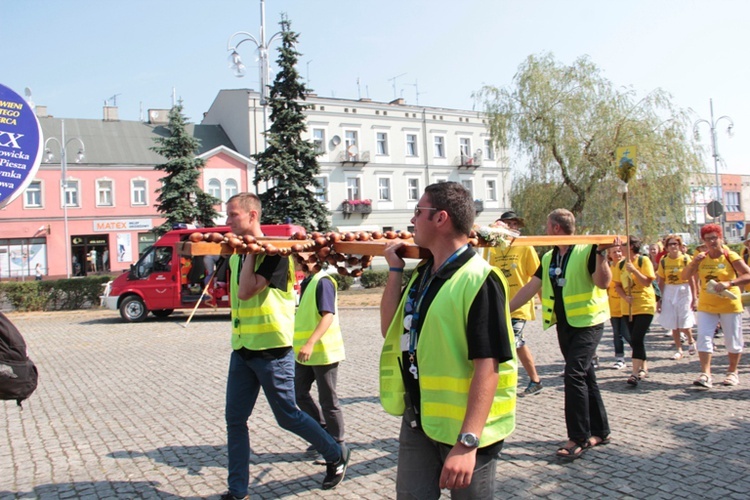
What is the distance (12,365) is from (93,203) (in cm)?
4206

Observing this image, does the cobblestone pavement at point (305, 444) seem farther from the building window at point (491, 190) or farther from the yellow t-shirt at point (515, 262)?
the building window at point (491, 190)

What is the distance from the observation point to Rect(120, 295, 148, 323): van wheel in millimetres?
18469

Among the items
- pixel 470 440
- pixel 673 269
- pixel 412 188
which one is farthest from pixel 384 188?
pixel 470 440

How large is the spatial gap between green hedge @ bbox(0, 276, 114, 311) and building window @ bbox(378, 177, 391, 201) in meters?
28.3

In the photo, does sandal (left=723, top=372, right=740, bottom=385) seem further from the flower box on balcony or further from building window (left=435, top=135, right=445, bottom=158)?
building window (left=435, top=135, right=445, bottom=158)

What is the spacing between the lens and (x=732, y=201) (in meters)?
65.2

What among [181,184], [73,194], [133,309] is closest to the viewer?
[133,309]

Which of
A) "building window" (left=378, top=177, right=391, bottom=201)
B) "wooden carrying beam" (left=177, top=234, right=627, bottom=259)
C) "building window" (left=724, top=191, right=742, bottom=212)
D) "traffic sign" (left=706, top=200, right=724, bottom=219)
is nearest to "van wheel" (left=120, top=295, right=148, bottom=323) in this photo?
"wooden carrying beam" (left=177, top=234, right=627, bottom=259)

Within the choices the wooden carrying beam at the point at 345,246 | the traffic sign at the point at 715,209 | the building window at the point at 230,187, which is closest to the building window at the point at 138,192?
the building window at the point at 230,187

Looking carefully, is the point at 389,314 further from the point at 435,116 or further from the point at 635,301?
the point at 435,116

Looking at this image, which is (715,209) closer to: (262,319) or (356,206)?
(262,319)

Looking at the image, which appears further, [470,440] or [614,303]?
[614,303]

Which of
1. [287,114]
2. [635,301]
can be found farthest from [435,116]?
[635,301]

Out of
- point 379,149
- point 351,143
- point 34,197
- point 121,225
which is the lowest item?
point 121,225
